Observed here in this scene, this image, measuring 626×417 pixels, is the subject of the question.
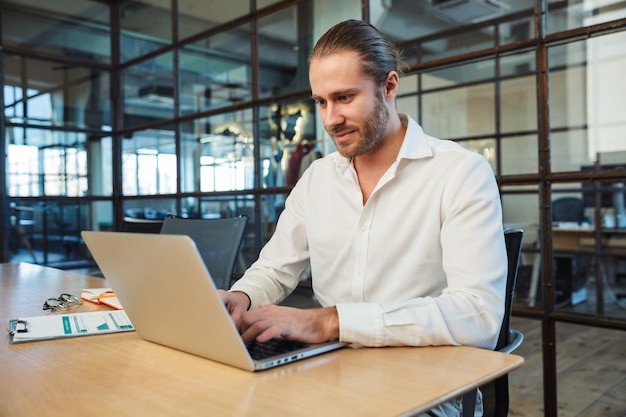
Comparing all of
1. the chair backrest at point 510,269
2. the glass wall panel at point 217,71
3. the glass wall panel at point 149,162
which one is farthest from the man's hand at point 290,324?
the glass wall panel at point 149,162

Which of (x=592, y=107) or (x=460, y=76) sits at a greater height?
(x=460, y=76)

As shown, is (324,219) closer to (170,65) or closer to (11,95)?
(170,65)

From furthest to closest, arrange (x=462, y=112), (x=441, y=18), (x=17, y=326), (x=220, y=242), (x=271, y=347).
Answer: (x=462, y=112) → (x=441, y=18) → (x=220, y=242) → (x=17, y=326) → (x=271, y=347)

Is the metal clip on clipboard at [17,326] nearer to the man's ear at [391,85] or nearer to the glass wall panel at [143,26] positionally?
the man's ear at [391,85]

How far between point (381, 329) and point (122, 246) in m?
0.45

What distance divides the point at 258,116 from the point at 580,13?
1784mm

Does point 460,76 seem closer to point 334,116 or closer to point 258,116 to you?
point 258,116

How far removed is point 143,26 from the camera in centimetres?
426

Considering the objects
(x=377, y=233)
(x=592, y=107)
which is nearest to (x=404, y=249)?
(x=377, y=233)

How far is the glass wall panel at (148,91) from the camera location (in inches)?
154

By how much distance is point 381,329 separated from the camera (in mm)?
956

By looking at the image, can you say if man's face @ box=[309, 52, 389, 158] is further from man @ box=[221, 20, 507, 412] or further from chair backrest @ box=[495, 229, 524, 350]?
chair backrest @ box=[495, 229, 524, 350]

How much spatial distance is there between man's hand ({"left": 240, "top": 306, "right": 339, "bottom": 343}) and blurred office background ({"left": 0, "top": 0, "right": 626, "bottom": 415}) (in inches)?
52.6

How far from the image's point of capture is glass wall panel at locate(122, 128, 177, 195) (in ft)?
12.8
